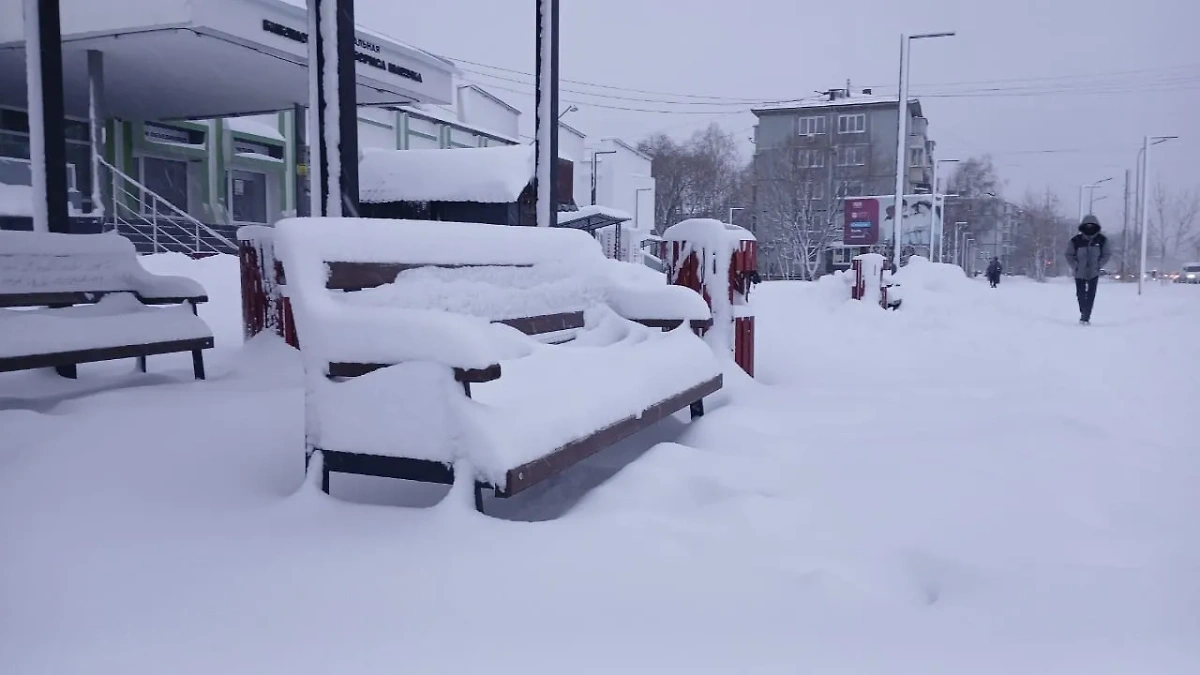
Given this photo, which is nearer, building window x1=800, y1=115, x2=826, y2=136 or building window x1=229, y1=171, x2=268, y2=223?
building window x1=229, y1=171, x2=268, y2=223

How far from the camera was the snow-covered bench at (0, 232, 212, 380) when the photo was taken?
4.34m

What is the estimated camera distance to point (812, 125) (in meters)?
76.3

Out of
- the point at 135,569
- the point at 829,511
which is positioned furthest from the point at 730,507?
the point at 135,569

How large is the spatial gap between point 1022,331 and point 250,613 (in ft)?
39.6

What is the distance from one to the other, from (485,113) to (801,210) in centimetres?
2243

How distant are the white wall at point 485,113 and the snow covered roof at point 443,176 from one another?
30.3m

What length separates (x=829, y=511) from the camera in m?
3.19

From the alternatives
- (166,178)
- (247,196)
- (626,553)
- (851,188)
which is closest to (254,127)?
(247,196)

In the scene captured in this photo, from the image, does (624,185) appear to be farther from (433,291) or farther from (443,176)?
(433,291)

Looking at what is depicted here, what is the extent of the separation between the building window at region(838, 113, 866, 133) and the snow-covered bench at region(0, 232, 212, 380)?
239 feet

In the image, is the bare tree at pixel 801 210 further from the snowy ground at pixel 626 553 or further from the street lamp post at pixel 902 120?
the snowy ground at pixel 626 553

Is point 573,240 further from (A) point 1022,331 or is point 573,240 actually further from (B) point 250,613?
(A) point 1022,331

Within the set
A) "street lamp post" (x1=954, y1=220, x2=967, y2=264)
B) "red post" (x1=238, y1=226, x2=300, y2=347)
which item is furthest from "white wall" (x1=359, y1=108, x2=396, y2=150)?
"street lamp post" (x1=954, y1=220, x2=967, y2=264)

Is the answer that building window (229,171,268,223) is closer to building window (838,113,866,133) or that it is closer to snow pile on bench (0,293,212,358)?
snow pile on bench (0,293,212,358)
